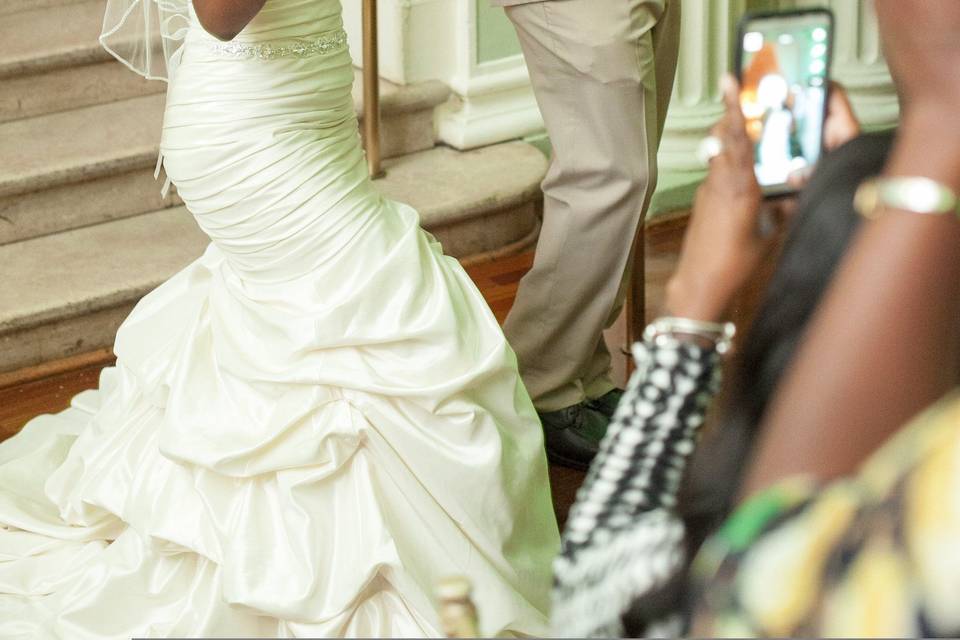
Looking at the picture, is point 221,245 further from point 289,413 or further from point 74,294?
point 74,294

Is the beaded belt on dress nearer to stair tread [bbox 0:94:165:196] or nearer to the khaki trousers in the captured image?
the khaki trousers

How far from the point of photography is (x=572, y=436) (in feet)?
9.63

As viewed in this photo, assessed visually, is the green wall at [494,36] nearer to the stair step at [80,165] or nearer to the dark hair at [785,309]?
the stair step at [80,165]

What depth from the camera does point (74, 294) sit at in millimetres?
3377

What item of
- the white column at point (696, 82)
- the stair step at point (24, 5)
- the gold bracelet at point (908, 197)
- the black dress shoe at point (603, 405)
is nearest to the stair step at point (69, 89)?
the stair step at point (24, 5)

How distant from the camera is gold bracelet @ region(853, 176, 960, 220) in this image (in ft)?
3.03

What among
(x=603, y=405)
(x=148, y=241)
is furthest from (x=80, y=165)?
(x=603, y=405)

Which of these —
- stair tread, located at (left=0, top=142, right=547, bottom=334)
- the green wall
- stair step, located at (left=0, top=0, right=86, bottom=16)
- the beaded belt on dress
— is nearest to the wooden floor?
stair tread, located at (left=0, top=142, right=547, bottom=334)

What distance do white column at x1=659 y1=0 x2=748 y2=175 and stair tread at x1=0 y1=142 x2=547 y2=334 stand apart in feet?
1.78

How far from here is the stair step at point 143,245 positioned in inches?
133

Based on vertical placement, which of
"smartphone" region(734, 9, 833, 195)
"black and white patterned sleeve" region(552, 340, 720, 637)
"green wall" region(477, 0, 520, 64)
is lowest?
"green wall" region(477, 0, 520, 64)

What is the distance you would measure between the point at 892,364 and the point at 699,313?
241 millimetres

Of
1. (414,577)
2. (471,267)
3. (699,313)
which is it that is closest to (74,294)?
(471,267)

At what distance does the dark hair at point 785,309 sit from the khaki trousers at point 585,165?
1675mm
